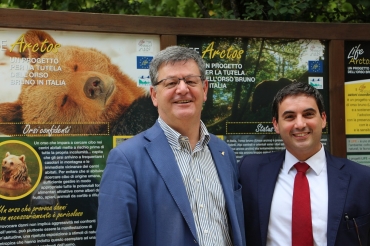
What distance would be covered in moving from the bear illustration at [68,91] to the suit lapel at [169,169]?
1004 mm

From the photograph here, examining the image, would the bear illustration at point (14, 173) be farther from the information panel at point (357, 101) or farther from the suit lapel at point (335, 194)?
the information panel at point (357, 101)

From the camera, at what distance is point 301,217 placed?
9.23ft

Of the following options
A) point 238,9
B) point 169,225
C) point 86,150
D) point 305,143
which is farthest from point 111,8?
point 169,225

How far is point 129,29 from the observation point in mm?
3533

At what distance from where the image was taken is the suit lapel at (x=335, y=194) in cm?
278

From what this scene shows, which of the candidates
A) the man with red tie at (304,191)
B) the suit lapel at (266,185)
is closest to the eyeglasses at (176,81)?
the man with red tie at (304,191)

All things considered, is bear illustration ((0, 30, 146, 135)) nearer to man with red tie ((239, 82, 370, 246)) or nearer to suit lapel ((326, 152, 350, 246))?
man with red tie ((239, 82, 370, 246))

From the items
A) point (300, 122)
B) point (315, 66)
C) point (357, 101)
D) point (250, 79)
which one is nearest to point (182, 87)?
point (300, 122)

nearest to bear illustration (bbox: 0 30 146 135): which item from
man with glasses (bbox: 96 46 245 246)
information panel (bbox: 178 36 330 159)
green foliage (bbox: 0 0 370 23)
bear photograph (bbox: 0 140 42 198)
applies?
bear photograph (bbox: 0 140 42 198)

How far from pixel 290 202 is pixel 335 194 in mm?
252

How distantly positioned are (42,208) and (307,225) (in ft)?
5.61

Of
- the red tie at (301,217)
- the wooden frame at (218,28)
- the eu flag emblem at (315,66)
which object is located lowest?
the red tie at (301,217)

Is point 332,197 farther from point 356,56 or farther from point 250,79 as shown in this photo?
point 356,56

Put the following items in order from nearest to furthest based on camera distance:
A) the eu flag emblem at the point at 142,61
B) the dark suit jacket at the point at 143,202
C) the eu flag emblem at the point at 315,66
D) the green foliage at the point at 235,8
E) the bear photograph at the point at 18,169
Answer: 1. the dark suit jacket at the point at 143,202
2. the bear photograph at the point at 18,169
3. the eu flag emblem at the point at 142,61
4. the eu flag emblem at the point at 315,66
5. the green foliage at the point at 235,8
